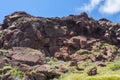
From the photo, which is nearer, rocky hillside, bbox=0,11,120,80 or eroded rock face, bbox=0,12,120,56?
rocky hillside, bbox=0,11,120,80

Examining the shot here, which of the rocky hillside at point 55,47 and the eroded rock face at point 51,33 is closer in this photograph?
the rocky hillside at point 55,47

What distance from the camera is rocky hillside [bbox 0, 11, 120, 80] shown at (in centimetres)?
6650

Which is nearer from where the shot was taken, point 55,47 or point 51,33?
point 55,47

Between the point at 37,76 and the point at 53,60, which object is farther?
the point at 53,60

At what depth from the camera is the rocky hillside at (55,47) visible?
6650cm

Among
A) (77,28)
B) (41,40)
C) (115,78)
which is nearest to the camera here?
(115,78)

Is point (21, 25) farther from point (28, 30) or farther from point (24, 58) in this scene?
point (24, 58)

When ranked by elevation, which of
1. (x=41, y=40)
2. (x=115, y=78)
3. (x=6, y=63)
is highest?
(x=41, y=40)

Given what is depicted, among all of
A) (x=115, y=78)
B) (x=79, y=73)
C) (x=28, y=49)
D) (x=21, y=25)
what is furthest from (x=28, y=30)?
(x=115, y=78)

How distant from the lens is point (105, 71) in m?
68.6

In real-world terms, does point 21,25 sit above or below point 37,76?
above

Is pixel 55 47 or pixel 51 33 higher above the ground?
pixel 51 33

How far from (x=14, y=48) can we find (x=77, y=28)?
2294 cm

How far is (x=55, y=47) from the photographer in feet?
285
